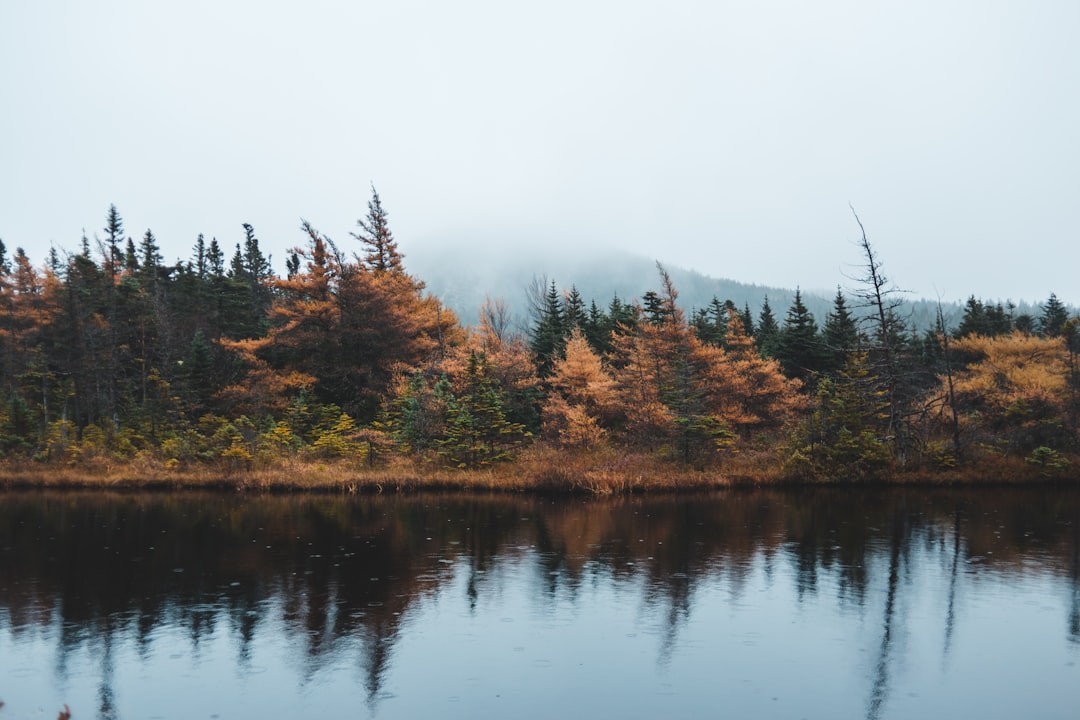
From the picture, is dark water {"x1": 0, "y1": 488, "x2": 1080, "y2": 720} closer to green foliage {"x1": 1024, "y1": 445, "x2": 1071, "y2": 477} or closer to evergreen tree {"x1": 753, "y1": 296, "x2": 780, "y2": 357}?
green foliage {"x1": 1024, "y1": 445, "x2": 1071, "y2": 477}

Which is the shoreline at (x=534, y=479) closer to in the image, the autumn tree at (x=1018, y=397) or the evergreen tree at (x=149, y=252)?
the autumn tree at (x=1018, y=397)

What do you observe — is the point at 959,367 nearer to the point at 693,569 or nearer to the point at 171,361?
the point at 693,569

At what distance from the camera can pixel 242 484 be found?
31.4 metres

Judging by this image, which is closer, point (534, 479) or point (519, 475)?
point (534, 479)

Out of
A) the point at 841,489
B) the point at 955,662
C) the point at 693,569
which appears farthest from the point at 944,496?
the point at 955,662

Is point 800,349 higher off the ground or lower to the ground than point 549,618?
higher

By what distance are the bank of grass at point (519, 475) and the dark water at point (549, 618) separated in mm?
7426

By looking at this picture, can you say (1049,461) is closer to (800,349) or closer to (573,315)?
(800,349)

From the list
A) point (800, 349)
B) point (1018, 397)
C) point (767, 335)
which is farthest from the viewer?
point (767, 335)

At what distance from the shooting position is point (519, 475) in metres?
30.5

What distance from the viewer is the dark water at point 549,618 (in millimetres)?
9000

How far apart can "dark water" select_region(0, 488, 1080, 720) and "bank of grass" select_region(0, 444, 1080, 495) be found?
7426 millimetres

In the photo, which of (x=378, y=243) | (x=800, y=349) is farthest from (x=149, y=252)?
(x=800, y=349)

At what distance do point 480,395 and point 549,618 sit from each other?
67.0 feet
